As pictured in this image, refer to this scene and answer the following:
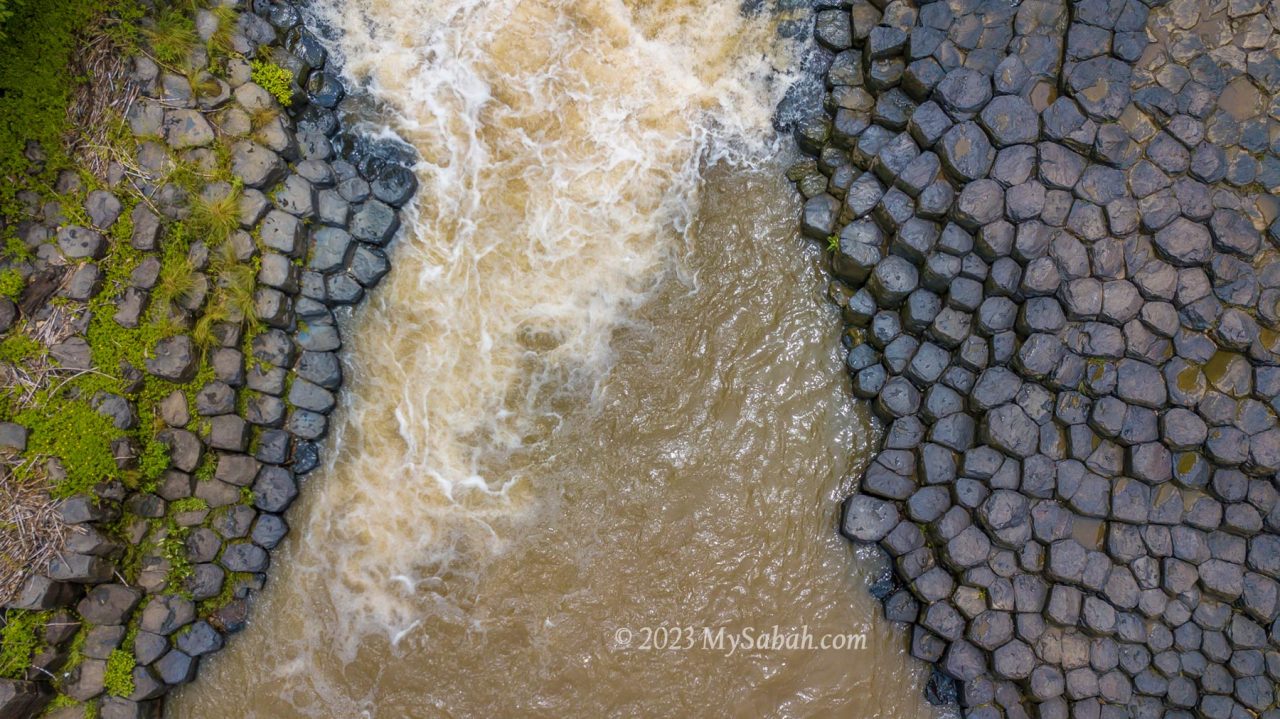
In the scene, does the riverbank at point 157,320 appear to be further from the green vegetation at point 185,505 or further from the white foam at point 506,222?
the white foam at point 506,222

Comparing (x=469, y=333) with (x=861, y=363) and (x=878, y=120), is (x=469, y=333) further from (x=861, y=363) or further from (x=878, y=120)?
(x=878, y=120)

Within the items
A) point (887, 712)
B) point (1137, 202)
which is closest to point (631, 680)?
point (887, 712)

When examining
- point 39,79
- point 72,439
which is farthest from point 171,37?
point 72,439

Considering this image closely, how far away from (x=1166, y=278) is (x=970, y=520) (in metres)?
2.87

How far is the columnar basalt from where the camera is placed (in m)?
7.31

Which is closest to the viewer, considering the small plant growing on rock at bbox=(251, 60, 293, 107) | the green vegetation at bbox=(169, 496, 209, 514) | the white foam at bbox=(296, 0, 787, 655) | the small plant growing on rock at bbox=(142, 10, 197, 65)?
the small plant growing on rock at bbox=(142, 10, 197, 65)

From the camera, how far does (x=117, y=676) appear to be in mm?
7508

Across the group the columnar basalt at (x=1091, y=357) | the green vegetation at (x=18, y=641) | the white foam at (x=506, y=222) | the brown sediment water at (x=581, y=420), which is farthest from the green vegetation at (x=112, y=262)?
the columnar basalt at (x=1091, y=357)

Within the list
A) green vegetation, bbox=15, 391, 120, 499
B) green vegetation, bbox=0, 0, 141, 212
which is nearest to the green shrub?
green vegetation, bbox=15, 391, 120, 499

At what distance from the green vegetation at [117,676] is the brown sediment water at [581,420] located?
0.57 meters

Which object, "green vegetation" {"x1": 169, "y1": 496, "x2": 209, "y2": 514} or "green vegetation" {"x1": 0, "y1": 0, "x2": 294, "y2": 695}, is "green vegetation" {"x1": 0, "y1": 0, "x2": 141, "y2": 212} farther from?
"green vegetation" {"x1": 169, "y1": 496, "x2": 209, "y2": 514}

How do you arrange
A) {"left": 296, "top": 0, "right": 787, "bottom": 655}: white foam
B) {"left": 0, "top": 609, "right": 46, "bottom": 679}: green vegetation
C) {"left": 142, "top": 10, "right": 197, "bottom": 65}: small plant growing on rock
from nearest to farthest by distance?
{"left": 0, "top": 609, "right": 46, "bottom": 679}: green vegetation → {"left": 142, "top": 10, "right": 197, "bottom": 65}: small plant growing on rock → {"left": 296, "top": 0, "right": 787, "bottom": 655}: white foam

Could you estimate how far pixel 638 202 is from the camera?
27.1 feet

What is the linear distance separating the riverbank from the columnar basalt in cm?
574
